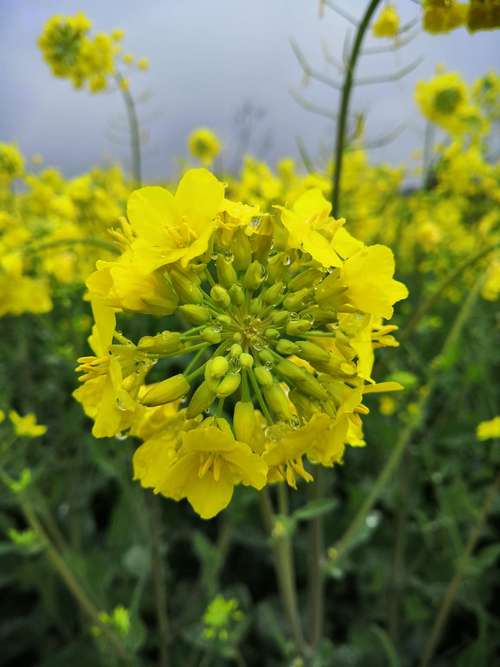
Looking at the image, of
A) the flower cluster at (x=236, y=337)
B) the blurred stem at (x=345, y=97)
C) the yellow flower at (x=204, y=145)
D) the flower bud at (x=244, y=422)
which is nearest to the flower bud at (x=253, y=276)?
A: the flower cluster at (x=236, y=337)

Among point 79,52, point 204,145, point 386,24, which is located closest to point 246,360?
point 386,24

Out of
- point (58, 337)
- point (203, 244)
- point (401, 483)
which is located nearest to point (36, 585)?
point (58, 337)

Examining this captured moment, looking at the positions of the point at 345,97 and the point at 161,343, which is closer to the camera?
the point at 161,343

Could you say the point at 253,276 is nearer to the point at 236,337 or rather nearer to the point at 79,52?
the point at 236,337

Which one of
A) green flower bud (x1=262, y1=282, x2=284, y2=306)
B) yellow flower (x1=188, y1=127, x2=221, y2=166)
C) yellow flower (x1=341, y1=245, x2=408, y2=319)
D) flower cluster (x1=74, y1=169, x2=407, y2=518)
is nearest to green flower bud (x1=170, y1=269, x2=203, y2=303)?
flower cluster (x1=74, y1=169, x2=407, y2=518)

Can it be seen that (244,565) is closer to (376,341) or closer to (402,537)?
(402,537)

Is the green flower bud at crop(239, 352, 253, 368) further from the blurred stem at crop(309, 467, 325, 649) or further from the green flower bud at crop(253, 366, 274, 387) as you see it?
the blurred stem at crop(309, 467, 325, 649)

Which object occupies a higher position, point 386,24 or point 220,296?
point 386,24
